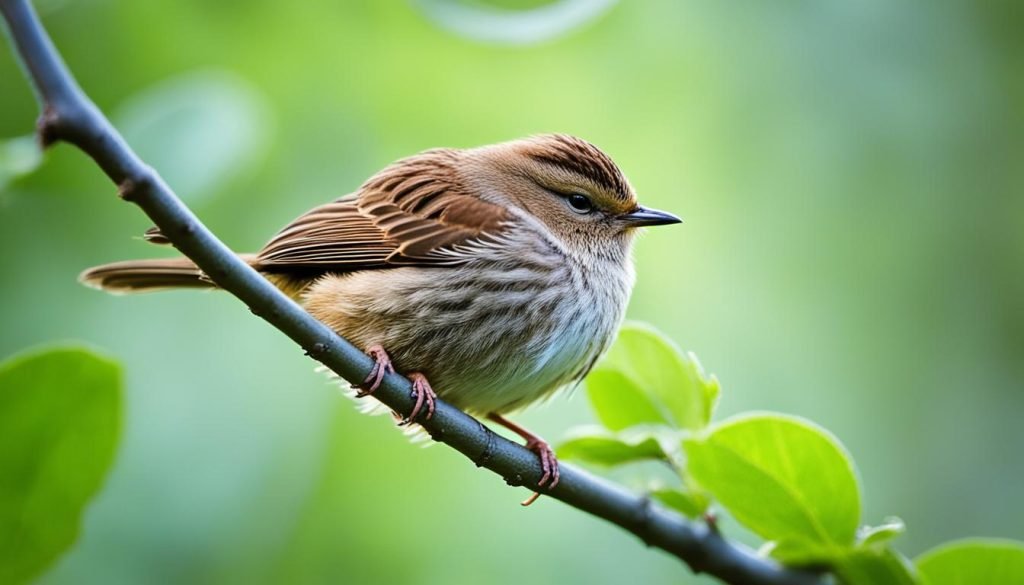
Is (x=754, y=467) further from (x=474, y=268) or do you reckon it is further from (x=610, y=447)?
(x=474, y=268)

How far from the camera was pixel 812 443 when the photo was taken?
100 inches

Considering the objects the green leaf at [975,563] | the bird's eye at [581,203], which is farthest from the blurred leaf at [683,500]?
the bird's eye at [581,203]

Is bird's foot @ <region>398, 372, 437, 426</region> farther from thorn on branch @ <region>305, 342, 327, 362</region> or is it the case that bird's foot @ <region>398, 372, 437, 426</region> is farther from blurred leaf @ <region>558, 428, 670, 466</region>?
thorn on branch @ <region>305, 342, 327, 362</region>

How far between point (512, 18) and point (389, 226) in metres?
0.77

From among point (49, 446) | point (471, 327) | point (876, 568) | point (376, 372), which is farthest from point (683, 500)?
point (49, 446)

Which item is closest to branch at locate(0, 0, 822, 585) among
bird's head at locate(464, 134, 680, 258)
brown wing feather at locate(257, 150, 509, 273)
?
brown wing feather at locate(257, 150, 509, 273)

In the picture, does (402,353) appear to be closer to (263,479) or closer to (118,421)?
(263,479)

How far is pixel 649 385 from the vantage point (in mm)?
2891

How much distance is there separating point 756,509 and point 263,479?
1.95m

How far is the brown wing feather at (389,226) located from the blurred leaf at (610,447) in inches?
41.2

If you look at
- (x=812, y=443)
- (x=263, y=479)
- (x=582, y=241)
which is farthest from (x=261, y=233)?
(x=812, y=443)

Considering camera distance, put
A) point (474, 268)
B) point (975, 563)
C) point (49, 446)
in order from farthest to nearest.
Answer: point (474, 268) → point (975, 563) → point (49, 446)

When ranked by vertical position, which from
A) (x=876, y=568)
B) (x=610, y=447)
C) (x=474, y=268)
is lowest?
(x=876, y=568)

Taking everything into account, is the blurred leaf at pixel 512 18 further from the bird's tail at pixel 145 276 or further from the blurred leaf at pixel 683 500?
the blurred leaf at pixel 683 500
